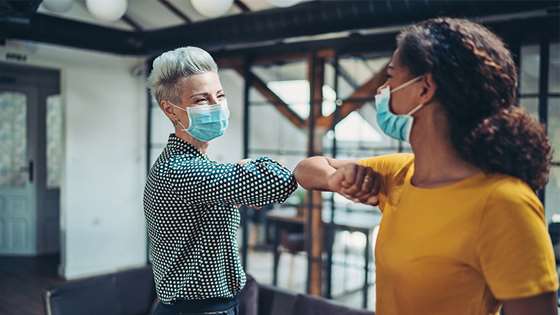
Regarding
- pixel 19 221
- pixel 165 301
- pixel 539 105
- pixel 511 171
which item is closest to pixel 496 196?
pixel 511 171

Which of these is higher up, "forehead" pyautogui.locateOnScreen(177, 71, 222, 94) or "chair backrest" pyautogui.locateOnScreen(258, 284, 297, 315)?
"forehead" pyautogui.locateOnScreen(177, 71, 222, 94)

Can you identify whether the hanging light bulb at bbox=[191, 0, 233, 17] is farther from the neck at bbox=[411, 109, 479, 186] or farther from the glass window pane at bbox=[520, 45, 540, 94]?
the glass window pane at bbox=[520, 45, 540, 94]

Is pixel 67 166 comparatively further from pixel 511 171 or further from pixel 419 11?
pixel 511 171

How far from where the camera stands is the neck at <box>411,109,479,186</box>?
86 centimetres

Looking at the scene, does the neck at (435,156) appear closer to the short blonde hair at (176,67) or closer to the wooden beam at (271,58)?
the short blonde hair at (176,67)

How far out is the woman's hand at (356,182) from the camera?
0.96 meters

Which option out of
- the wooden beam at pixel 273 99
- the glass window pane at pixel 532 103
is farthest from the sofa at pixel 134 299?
the wooden beam at pixel 273 99

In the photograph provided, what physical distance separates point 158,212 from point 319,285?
12.0 feet

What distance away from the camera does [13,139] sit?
5797mm

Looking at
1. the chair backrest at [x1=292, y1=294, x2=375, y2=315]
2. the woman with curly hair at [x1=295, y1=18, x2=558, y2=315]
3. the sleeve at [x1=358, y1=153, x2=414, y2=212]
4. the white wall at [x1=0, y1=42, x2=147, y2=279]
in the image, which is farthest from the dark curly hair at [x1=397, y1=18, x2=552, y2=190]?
the white wall at [x1=0, y1=42, x2=147, y2=279]

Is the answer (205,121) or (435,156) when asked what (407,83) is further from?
(205,121)

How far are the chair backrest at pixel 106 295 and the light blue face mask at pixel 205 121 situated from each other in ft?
6.83

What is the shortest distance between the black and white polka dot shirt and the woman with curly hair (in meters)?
0.28

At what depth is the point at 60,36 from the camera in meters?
3.97
